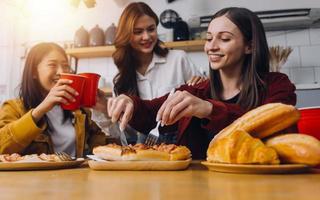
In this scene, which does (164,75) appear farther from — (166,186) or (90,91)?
(166,186)

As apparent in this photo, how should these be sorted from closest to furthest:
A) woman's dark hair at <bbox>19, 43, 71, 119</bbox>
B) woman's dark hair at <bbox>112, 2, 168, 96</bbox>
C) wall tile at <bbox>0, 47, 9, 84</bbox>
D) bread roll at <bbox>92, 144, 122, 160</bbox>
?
bread roll at <bbox>92, 144, 122, 160</bbox> < woman's dark hair at <bbox>19, 43, 71, 119</bbox> < woman's dark hair at <bbox>112, 2, 168, 96</bbox> < wall tile at <bbox>0, 47, 9, 84</bbox>

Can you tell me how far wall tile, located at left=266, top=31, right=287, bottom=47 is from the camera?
2777mm

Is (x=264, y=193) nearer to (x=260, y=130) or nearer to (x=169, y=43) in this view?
(x=260, y=130)

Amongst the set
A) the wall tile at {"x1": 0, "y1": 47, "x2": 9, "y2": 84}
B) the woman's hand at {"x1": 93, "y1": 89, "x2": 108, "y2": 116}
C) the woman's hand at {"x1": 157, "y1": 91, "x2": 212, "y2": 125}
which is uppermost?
the wall tile at {"x1": 0, "y1": 47, "x2": 9, "y2": 84}

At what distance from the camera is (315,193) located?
41cm

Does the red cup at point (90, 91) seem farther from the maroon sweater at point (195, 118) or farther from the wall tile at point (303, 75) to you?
the wall tile at point (303, 75)

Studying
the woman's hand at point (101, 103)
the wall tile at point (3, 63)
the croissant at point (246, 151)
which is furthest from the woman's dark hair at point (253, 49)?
the wall tile at point (3, 63)

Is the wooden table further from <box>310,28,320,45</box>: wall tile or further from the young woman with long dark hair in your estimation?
<box>310,28,320,45</box>: wall tile

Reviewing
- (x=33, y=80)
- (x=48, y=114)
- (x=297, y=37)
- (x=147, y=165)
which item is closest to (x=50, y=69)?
(x=33, y=80)

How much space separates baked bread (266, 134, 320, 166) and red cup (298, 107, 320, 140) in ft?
0.82

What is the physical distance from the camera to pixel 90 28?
10.4 feet

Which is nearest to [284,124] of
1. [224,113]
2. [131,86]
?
[224,113]

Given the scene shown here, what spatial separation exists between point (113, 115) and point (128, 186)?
14.3 inches

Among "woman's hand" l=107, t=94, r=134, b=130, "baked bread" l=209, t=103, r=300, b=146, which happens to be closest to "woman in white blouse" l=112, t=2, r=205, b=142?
"woman's hand" l=107, t=94, r=134, b=130
